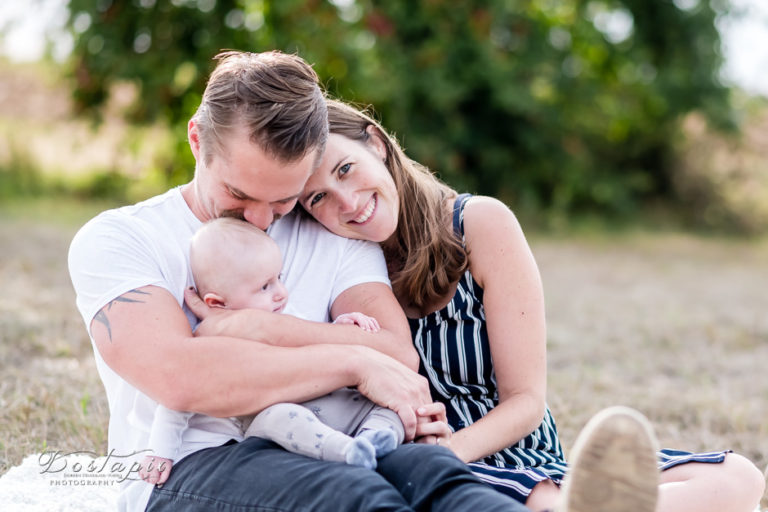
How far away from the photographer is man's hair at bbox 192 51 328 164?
6.31 ft

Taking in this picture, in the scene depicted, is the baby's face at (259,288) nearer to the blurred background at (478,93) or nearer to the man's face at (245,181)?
the man's face at (245,181)

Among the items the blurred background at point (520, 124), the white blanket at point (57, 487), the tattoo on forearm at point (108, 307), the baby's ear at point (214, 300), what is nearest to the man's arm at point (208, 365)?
the tattoo on forearm at point (108, 307)

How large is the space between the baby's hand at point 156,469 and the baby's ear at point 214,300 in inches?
15.1

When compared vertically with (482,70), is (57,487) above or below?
Result: below

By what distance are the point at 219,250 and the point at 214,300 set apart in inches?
5.1

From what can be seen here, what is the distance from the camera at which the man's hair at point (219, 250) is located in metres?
2.01

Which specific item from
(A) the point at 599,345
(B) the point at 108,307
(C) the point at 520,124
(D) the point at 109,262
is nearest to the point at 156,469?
(B) the point at 108,307

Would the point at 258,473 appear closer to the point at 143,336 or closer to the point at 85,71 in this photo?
the point at 143,336

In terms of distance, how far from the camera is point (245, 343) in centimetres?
188

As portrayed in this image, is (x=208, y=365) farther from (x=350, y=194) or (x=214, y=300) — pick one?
(x=350, y=194)

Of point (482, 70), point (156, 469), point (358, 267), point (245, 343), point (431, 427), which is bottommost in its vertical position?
point (156, 469)

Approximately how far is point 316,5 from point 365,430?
7.25 m

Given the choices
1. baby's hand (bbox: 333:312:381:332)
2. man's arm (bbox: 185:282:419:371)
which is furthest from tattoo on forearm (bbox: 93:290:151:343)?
baby's hand (bbox: 333:312:381:332)

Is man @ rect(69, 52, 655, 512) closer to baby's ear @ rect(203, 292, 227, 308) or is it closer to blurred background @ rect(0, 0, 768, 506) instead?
baby's ear @ rect(203, 292, 227, 308)
